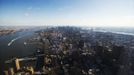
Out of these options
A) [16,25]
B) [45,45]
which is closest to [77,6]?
[45,45]

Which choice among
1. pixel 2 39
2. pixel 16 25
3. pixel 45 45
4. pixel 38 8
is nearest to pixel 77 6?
pixel 38 8

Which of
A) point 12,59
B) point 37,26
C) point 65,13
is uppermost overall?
point 65,13

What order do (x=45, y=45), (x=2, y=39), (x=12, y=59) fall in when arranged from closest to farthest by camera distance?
(x=12, y=59), (x=2, y=39), (x=45, y=45)

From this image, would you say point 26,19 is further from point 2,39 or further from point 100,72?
point 100,72

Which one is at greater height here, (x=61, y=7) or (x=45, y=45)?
(x=61, y=7)

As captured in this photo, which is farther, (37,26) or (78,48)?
(78,48)

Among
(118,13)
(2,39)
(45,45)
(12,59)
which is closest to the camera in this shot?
(12,59)
